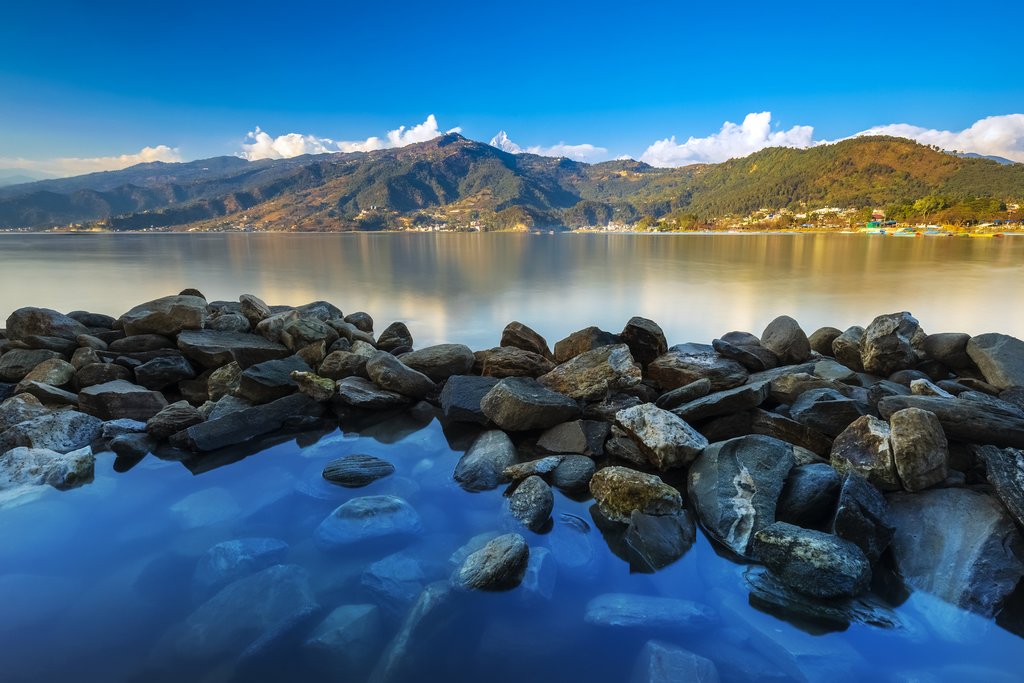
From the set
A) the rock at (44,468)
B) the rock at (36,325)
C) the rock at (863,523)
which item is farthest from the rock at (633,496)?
the rock at (36,325)

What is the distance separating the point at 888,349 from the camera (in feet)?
21.0

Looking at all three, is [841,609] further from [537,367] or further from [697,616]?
[537,367]

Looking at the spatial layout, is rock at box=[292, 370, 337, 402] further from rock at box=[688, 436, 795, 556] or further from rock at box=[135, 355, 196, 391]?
rock at box=[688, 436, 795, 556]

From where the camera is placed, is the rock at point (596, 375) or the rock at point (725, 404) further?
the rock at point (596, 375)

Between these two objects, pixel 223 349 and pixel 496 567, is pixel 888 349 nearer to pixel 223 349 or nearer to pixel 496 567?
pixel 496 567

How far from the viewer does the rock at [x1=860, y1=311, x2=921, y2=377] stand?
638 cm

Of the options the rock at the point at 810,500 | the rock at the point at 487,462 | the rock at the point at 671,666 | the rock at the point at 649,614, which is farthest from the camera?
the rock at the point at 487,462

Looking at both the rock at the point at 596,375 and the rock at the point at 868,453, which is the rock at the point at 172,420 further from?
the rock at the point at 868,453

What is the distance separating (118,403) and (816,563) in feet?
24.4

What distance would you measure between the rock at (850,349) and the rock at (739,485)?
146 inches

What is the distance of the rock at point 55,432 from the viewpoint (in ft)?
16.1

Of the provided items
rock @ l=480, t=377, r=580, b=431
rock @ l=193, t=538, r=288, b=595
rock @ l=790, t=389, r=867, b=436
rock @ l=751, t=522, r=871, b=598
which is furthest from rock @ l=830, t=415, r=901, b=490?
rock @ l=193, t=538, r=288, b=595

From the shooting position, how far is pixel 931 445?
3709mm

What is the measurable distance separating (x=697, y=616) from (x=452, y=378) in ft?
13.3
